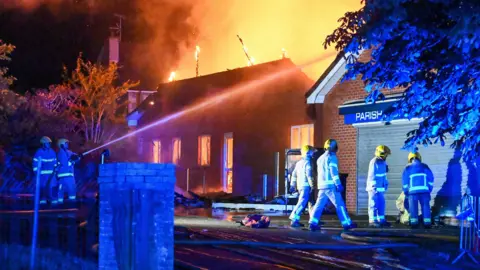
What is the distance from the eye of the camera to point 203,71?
41000 millimetres

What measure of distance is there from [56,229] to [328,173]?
15.8ft

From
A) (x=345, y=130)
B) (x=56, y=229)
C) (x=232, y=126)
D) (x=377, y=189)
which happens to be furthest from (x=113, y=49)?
(x=56, y=229)

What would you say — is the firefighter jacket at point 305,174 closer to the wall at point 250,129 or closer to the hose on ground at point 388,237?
the hose on ground at point 388,237

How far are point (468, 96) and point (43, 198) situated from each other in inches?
435

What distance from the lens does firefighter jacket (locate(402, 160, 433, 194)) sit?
1291cm

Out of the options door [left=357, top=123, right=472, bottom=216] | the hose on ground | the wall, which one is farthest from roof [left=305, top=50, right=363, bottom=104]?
the hose on ground

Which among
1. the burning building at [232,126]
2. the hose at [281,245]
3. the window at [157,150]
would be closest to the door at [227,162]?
the burning building at [232,126]

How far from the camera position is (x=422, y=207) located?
1297cm

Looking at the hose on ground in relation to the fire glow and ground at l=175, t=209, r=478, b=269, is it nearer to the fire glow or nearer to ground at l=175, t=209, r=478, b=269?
ground at l=175, t=209, r=478, b=269

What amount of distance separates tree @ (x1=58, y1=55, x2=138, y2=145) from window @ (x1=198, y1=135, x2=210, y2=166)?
37.9ft

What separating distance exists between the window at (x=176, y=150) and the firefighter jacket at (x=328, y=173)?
15.5 meters

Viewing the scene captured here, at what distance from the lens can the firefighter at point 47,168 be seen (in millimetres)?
14977

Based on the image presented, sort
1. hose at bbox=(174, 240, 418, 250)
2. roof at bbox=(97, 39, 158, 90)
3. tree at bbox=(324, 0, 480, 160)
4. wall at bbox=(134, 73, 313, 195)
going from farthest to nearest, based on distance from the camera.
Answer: roof at bbox=(97, 39, 158, 90), wall at bbox=(134, 73, 313, 195), hose at bbox=(174, 240, 418, 250), tree at bbox=(324, 0, 480, 160)

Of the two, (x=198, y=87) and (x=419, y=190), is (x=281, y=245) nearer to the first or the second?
(x=419, y=190)
